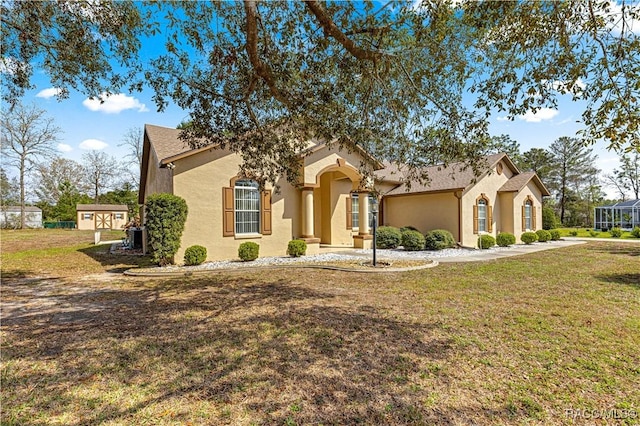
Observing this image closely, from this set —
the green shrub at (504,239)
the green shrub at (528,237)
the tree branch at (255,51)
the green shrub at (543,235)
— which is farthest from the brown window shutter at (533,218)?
the tree branch at (255,51)

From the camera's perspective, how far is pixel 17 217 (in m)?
36.8

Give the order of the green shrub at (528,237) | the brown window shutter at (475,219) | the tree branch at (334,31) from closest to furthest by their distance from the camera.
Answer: the tree branch at (334,31) < the brown window shutter at (475,219) < the green shrub at (528,237)

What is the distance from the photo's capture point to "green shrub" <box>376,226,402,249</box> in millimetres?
16266

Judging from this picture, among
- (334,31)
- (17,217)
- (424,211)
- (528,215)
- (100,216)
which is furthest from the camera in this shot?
(100,216)

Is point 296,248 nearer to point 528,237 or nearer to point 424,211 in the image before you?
point 424,211

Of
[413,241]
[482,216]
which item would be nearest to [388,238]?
[413,241]

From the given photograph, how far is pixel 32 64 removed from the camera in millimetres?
6734

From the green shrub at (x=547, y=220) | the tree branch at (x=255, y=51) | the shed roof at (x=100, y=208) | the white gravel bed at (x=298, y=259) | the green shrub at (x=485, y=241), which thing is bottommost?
the white gravel bed at (x=298, y=259)

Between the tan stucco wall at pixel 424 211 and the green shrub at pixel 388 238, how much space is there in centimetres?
290

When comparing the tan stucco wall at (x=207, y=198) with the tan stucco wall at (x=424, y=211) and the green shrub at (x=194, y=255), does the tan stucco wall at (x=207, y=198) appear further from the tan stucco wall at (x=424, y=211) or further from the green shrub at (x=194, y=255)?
the tan stucco wall at (x=424, y=211)

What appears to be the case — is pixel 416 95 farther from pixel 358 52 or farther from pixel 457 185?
pixel 457 185

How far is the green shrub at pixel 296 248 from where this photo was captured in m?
13.0

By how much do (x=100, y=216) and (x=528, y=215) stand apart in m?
46.7

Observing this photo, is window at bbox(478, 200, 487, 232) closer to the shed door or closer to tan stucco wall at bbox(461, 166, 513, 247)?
tan stucco wall at bbox(461, 166, 513, 247)
